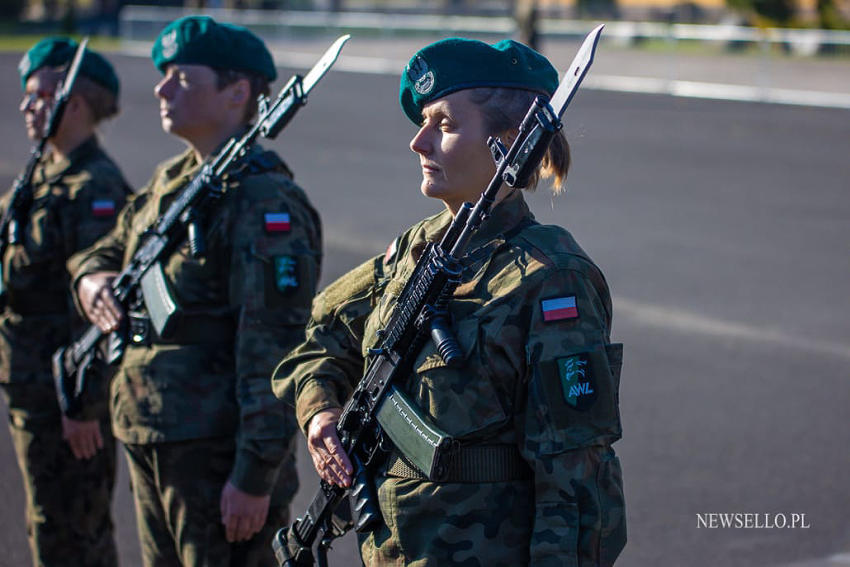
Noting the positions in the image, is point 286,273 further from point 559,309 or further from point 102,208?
point 559,309

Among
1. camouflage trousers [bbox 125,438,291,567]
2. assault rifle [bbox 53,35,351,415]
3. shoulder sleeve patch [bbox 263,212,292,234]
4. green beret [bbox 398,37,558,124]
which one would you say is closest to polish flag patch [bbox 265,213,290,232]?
shoulder sleeve patch [bbox 263,212,292,234]

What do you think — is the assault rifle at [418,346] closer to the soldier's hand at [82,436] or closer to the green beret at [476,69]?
the green beret at [476,69]

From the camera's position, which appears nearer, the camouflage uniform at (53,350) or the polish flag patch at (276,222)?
the polish flag patch at (276,222)

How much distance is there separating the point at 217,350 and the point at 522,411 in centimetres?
148

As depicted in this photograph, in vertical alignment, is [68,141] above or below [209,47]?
below

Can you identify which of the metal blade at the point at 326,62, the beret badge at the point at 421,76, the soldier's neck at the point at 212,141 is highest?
the beret badge at the point at 421,76

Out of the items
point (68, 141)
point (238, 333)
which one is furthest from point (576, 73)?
point (68, 141)

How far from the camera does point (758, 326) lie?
342 inches

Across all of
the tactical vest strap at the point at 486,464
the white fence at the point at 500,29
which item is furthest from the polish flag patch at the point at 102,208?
the white fence at the point at 500,29

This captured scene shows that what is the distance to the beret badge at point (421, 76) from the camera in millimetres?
2699

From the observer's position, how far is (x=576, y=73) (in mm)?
2324

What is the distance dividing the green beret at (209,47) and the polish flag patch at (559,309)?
1841 millimetres

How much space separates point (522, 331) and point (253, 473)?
136cm

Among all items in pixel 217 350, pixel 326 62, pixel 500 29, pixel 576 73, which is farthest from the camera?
pixel 500 29
